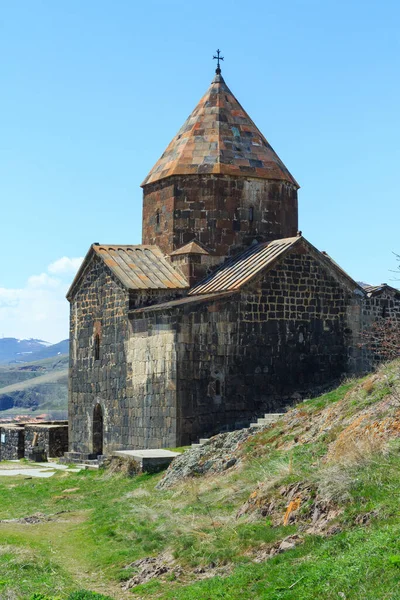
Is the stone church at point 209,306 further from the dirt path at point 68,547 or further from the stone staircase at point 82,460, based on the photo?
the dirt path at point 68,547

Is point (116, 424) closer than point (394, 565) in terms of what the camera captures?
No

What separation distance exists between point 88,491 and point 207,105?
11.7 meters

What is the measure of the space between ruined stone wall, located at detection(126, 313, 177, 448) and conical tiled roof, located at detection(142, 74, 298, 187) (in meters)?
4.58

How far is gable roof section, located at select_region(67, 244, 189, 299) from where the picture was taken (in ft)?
Result: 70.0

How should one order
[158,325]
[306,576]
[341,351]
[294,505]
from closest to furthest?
[306,576]
[294,505]
[158,325]
[341,351]

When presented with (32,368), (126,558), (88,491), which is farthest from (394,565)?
(32,368)

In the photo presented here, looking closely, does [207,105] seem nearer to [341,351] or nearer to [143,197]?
[143,197]

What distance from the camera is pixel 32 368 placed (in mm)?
169375

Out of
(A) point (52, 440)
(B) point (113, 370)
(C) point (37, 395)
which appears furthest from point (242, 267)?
(C) point (37, 395)

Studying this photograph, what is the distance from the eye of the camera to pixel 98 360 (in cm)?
2281

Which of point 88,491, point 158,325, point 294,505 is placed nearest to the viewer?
point 294,505

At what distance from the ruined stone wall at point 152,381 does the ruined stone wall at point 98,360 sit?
520mm

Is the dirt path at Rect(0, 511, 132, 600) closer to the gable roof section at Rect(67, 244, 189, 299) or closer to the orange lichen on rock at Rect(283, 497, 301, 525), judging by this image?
the orange lichen on rock at Rect(283, 497, 301, 525)

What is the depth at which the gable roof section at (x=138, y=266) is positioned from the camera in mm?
21328
